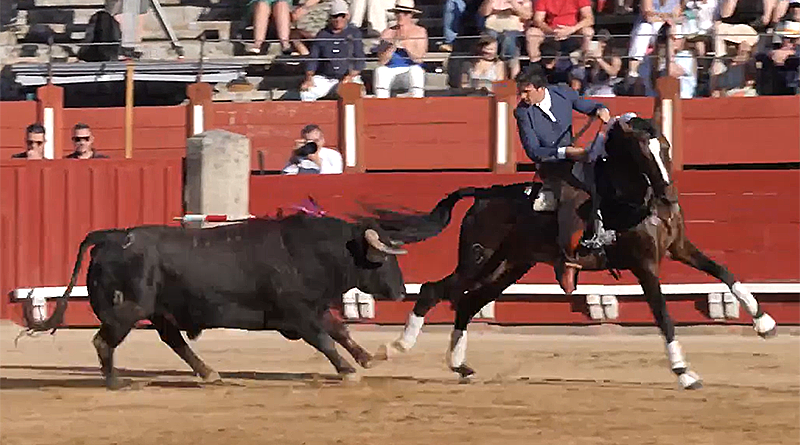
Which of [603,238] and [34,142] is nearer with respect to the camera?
[603,238]

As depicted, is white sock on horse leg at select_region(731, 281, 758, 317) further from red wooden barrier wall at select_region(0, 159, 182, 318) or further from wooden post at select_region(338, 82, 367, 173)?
red wooden barrier wall at select_region(0, 159, 182, 318)

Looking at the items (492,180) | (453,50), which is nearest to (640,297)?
(492,180)

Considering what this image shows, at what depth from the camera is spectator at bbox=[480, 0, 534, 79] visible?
12.5m

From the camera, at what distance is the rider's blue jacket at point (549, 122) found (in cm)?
807

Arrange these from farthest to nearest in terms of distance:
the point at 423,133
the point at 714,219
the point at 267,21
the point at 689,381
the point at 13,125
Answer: the point at 267,21, the point at 13,125, the point at 423,133, the point at 714,219, the point at 689,381

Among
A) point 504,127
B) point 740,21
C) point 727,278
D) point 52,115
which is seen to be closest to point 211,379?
point 727,278

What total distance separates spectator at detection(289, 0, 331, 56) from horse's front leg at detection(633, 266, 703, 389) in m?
5.96

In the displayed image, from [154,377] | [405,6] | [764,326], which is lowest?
[154,377]

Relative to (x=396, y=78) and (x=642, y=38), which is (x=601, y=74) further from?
(x=396, y=78)

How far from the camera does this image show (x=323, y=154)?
1205 centimetres

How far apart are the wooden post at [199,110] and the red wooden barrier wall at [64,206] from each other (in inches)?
35.2

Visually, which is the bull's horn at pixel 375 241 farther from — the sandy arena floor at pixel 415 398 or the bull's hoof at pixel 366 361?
the sandy arena floor at pixel 415 398

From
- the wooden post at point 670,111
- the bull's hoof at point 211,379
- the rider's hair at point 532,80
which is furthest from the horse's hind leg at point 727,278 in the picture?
the wooden post at point 670,111

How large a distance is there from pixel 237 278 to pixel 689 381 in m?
2.11
